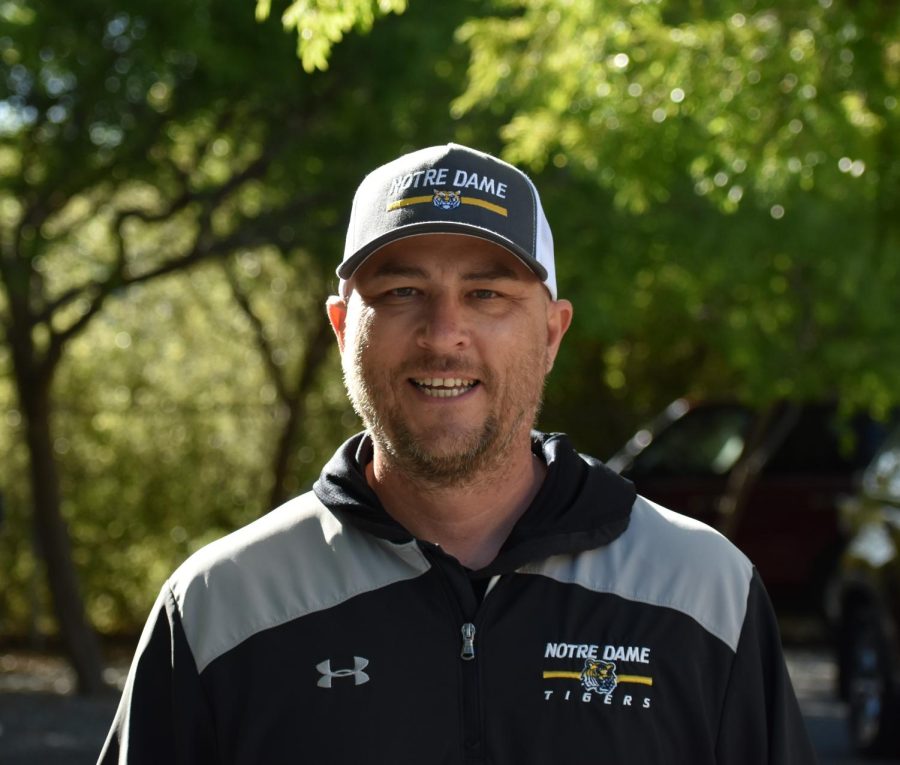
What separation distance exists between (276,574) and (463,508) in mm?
317

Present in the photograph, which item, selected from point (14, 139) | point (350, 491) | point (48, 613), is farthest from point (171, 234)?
point (350, 491)

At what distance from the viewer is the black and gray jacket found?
7.93ft

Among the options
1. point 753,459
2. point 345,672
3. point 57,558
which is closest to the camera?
point 345,672

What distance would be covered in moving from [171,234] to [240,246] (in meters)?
6.06

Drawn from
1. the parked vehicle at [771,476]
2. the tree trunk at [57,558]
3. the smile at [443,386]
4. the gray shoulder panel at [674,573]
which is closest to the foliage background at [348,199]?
the tree trunk at [57,558]

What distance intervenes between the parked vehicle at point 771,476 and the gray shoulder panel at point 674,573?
1090cm

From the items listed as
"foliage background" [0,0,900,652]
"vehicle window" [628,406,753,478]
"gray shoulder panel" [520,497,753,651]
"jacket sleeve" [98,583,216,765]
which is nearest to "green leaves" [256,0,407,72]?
"foliage background" [0,0,900,652]

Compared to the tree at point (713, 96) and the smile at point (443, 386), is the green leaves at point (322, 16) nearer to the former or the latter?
the tree at point (713, 96)

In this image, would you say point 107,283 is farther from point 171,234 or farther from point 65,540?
point 171,234

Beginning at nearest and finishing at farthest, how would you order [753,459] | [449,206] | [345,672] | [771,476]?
[345,672] < [449,206] < [753,459] < [771,476]

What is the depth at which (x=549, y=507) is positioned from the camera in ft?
8.67

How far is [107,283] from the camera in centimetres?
1060

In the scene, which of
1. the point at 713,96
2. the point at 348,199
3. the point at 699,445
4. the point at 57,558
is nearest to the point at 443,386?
the point at 713,96

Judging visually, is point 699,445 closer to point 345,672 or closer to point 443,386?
point 443,386
